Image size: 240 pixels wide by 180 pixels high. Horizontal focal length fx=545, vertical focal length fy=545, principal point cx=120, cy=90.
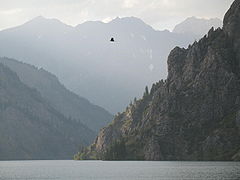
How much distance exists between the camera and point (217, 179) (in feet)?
575

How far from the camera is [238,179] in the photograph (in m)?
168

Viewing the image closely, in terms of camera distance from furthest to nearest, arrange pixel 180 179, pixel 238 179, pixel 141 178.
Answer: pixel 141 178 < pixel 180 179 < pixel 238 179

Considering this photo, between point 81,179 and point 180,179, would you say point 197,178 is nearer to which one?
point 180,179

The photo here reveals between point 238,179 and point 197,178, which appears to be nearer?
point 238,179

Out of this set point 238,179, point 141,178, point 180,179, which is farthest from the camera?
point 141,178

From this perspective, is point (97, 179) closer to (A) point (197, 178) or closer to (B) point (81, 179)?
(B) point (81, 179)

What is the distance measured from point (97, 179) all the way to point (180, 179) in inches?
1262

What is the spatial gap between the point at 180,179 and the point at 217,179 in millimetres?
14013

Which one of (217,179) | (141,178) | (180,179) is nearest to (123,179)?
(141,178)

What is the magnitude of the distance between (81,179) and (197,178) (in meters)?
42.0

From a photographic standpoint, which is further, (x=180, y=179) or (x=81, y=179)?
(x=81, y=179)

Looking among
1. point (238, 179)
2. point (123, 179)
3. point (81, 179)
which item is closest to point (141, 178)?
point (123, 179)

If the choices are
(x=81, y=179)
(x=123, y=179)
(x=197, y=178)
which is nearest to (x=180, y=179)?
A: (x=197, y=178)

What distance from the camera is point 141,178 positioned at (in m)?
196
